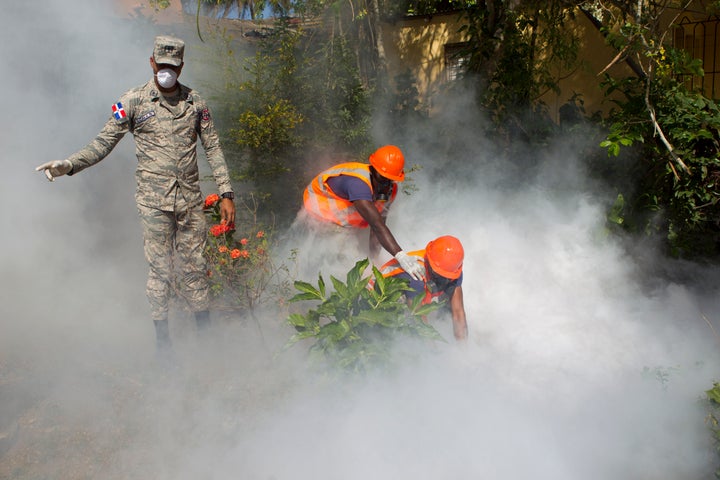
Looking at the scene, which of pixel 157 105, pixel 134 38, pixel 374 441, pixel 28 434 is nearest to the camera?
pixel 374 441

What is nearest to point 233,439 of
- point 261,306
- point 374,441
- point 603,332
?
point 374,441

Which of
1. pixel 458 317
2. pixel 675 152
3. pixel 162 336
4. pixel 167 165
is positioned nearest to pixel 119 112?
pixel 167 165

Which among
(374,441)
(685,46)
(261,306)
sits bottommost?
(261,306)

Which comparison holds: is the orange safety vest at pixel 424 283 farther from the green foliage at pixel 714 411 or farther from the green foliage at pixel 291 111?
the green foliage at pixel 291 111

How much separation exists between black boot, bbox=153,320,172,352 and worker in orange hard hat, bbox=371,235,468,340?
4.91ft

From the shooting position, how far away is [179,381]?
12.4 ft

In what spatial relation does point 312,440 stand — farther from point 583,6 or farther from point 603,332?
point 583,6

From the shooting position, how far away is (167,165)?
3.72 metres

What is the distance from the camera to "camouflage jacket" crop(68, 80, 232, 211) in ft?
11.8

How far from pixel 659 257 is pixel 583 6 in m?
2.55

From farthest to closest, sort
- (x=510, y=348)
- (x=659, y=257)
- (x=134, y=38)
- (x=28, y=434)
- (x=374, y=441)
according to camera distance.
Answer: (x=134, y=38) → (x=659, y=257) → (x=510, y=348) → (x=28, y=434) → (x=374, y=441)

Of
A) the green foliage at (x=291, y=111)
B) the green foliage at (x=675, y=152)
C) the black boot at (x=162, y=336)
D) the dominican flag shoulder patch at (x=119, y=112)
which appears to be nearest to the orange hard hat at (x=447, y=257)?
the green foliage at (x=675, y=152)

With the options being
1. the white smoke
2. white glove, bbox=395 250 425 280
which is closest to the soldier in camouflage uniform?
the white smoke

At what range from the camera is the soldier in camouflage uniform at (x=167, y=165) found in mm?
3588
